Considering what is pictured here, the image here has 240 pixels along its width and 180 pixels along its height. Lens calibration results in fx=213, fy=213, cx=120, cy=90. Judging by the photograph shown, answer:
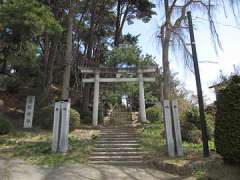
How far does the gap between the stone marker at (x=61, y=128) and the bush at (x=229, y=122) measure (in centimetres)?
465

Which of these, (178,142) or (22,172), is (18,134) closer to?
(22,172)

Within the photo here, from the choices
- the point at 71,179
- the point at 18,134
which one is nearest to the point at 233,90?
the point at 71,179

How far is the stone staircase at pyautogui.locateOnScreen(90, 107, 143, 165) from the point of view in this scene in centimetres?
665

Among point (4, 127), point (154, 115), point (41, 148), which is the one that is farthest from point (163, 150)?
point (4, 127)

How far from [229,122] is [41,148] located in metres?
5.92

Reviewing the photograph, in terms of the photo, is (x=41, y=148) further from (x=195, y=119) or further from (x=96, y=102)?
(x=195, y=119)

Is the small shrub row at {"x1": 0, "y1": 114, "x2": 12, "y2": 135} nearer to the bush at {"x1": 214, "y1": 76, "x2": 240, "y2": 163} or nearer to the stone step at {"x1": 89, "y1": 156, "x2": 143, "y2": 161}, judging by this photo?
the stone step at {"x1": 89, "y1": 156, "x2": 143, "y2": 161}

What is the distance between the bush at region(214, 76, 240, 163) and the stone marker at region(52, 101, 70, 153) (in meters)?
4.65

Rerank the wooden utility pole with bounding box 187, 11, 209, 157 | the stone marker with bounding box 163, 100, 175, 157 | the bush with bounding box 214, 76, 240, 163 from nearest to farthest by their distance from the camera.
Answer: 1. the bush with bounding box 214, 76, 240, 163
2. the wooden utility pole with bounding box 187, 11, 209, 157
3. the stone marker with bounding box 163, 100, 175, 157

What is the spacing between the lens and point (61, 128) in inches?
286

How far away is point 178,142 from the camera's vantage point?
662 centimetres

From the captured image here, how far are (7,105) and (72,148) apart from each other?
8.98 meters

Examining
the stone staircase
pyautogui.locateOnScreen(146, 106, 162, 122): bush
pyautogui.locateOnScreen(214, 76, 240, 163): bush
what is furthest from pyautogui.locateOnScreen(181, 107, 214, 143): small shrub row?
pyautogui.locateOnScreen(146, 106, 162, 122): bush

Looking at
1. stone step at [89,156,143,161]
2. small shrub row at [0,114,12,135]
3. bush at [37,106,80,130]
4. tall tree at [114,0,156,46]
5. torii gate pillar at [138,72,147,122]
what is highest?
tall tree at [114,0,156,46]
